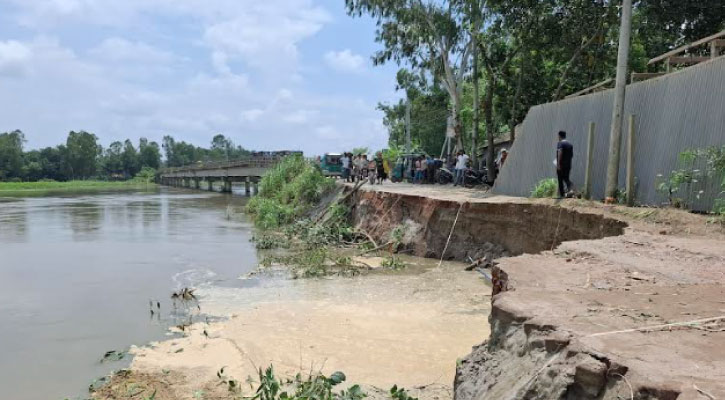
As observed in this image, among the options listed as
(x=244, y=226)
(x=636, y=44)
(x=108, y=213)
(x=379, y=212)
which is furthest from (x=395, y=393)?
(x=108, y=213)

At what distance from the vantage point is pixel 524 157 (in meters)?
15.2

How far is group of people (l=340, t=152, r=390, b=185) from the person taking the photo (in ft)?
77.0

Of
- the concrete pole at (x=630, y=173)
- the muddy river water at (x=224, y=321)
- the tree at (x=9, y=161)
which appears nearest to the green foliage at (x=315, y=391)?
the muddy river water at (x=224, y=321)

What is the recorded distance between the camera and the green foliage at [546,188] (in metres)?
12.9

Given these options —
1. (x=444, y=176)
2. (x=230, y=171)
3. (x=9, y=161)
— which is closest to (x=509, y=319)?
(x=444, y=176)

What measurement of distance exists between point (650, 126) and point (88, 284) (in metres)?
12.3

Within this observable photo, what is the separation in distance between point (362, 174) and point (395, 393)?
20274mm

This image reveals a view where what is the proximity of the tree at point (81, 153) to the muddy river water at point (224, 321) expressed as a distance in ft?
302

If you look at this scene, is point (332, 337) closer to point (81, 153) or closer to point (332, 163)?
point (332, 163)

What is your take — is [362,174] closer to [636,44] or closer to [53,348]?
[636,44]

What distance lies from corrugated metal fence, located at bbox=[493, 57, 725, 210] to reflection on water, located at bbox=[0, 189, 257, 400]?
827 centimetres

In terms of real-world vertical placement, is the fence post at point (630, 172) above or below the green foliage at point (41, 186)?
above

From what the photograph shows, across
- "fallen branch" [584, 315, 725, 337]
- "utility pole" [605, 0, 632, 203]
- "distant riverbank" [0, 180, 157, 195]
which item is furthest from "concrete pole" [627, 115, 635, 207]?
"distant riverbank" [0, 180, 157, 195]

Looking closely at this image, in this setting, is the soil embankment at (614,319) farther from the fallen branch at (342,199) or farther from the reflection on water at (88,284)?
the fallen branch at (342,199)
